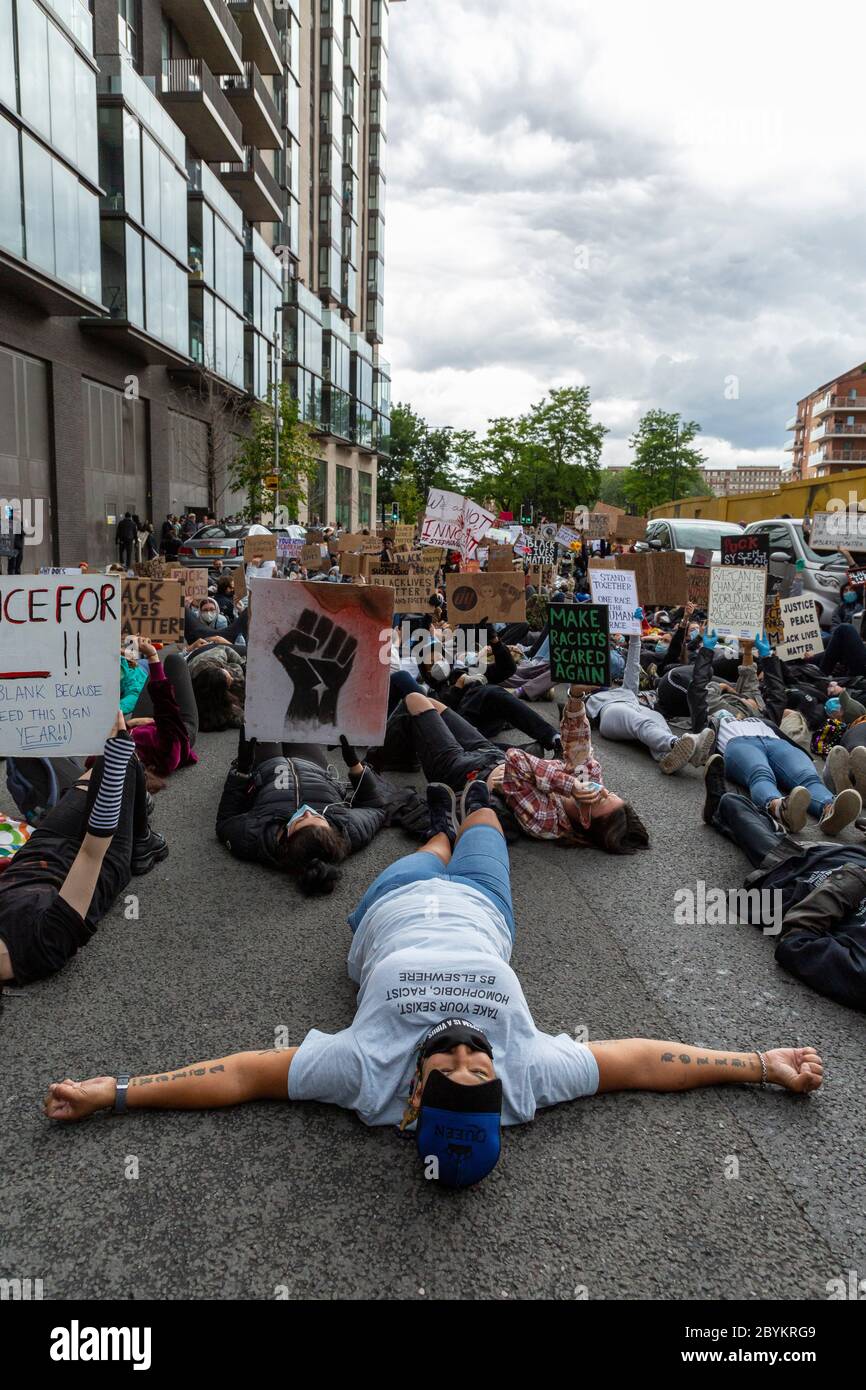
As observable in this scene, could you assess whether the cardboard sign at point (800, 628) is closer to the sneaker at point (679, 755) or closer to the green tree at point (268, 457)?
the sneaker at point (679, 755)

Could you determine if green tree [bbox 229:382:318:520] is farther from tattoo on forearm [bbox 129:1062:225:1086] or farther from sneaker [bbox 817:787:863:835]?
tattoo on forearm [bbox 129:1062:225:1086]

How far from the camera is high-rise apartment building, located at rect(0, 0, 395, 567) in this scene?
63.3ft

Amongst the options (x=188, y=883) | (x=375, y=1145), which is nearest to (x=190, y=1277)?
(x=375, y=1145)

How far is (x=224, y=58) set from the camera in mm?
32656

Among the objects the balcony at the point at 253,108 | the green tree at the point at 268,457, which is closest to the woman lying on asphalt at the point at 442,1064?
the green tree at the point at 268,457

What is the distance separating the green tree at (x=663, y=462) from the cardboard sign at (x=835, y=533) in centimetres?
4481

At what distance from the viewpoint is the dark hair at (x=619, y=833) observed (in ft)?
18.6

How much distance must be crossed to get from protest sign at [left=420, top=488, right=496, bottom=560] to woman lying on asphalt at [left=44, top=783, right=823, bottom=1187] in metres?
9.78

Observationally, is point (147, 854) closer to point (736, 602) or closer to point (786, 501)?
point (736, 602)

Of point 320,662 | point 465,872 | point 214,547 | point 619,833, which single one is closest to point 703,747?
point 619,833

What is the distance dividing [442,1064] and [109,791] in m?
2.00

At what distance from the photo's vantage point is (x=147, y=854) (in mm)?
5320
